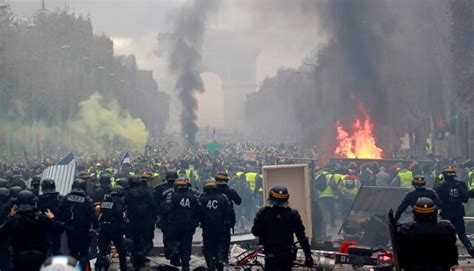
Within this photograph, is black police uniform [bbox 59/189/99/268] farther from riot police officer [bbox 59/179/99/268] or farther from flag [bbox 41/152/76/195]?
flag [bbox 41/152/76/195]

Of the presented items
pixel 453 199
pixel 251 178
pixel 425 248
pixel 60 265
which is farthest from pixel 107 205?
pixel 251 178

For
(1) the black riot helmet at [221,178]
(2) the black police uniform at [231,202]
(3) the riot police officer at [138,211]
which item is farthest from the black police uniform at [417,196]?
(3) the riot police officer at [138,211]

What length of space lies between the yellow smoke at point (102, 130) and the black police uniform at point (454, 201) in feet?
218

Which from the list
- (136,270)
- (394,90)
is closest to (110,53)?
(394,90)

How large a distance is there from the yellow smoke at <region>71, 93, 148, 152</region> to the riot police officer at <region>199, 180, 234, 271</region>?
66.3 meters

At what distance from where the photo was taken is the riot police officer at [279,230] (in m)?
12.0

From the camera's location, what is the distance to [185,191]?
1581 cm

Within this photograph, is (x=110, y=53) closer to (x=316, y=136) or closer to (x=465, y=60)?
(x=316, y=136)

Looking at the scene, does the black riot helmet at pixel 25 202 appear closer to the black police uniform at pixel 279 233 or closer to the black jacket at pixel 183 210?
the black police uniform at pixel 279 233

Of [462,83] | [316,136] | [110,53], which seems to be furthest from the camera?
[110,53]

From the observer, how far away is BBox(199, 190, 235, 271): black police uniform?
15.7 m

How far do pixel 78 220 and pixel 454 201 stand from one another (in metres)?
6.39

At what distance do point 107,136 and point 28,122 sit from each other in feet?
41.3

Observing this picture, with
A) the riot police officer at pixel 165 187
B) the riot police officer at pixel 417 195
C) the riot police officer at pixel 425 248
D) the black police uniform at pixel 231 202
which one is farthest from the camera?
the riot police officer at pixel 165 187
